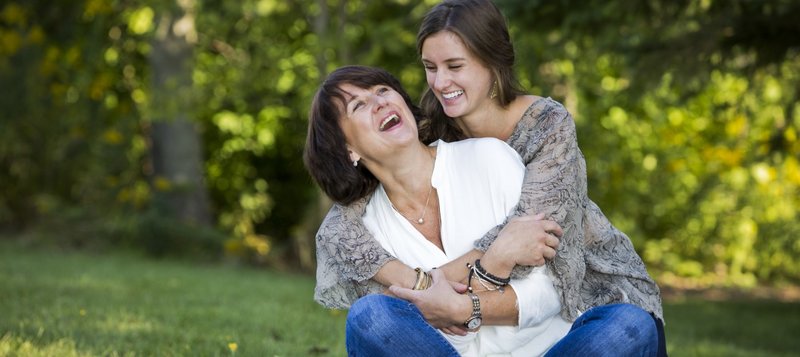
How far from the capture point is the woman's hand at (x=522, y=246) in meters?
2.87

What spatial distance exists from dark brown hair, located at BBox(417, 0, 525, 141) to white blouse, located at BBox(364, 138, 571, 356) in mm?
335

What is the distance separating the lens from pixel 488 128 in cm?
348

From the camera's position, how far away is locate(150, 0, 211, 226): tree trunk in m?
9.91

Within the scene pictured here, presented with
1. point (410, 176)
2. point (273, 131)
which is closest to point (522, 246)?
point (410, 176)

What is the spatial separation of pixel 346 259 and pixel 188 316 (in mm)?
2445

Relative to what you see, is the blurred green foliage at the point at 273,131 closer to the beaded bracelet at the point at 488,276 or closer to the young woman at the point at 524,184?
the young woman at the point at 524,184

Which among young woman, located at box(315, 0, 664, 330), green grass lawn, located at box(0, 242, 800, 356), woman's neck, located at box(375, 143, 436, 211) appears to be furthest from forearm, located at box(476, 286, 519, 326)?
green grass lawn, located at box(0, 242, 800, 356)

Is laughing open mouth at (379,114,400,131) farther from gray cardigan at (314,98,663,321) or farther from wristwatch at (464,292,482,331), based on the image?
wristwatch at (464,292,482,331)

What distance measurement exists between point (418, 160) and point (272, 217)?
1075 centimetres

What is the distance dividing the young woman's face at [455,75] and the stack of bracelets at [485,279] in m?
0.69

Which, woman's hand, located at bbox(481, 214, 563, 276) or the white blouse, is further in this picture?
the white blouse

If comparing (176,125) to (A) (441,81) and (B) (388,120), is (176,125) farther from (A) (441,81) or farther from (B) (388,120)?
(B) (388,120)

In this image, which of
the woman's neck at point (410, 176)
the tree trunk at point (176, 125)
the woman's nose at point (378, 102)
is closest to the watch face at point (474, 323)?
the woman's neck at point (410, 176)

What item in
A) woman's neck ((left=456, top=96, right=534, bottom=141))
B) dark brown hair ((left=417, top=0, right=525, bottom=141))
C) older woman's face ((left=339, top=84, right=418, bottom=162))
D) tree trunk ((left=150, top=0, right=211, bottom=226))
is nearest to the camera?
older woman's face ((left=339, top=84, right=418, bottom=162))
